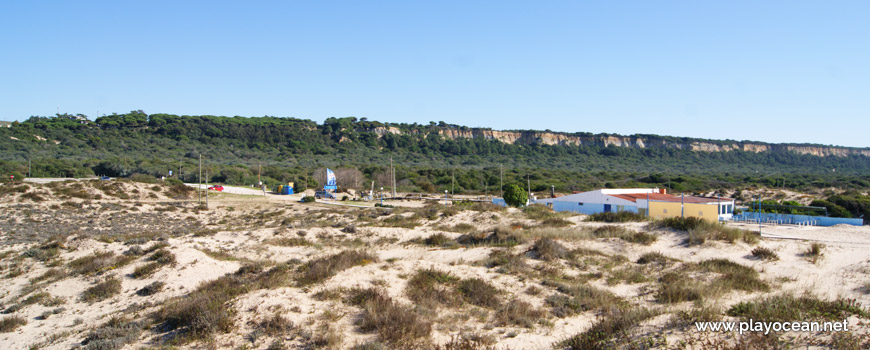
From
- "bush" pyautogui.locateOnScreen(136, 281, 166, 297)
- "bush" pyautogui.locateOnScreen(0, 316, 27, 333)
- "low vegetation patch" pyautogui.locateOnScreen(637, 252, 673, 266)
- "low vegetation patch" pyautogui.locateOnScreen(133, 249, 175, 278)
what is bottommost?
"bush" pyautogui.locateOnScreen(0, 316, 27, 333)

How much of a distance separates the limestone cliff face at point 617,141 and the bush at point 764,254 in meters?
120

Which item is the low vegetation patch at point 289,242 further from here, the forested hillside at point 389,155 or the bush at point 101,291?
the forested hillside at point 389,155

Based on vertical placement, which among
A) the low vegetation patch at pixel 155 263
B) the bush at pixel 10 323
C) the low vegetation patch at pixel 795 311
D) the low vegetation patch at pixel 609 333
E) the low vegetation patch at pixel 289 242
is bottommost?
the bush at pixel 10 323

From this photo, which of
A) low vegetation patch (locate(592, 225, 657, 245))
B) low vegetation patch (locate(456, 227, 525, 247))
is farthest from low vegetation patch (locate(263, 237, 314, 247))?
low vegetation patch (locate(592, 225, 657, 245))

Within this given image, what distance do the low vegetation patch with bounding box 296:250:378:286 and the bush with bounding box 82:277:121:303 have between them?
4.71m

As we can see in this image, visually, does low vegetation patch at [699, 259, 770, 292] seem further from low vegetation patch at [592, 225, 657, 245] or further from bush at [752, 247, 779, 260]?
low vegetation patch at [592, 225, 657, 245]

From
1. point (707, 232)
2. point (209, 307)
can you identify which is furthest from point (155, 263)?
point (707, 232)

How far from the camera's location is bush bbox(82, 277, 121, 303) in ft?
40.2

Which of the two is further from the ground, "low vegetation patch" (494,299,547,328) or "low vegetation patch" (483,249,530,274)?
"low vegetation patch" (483,249,530,274)

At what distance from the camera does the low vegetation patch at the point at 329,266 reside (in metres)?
11.4

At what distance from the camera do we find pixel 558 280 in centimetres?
1222

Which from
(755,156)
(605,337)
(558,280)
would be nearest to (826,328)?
(605,337)

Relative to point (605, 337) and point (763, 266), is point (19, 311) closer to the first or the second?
point (605, 337)

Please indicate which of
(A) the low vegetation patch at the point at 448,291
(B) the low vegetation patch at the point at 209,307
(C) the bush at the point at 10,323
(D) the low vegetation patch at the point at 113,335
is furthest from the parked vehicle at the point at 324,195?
(D) the low vegetation patch at the point at 113,335
